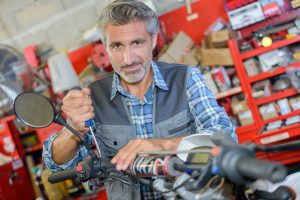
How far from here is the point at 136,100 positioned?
4.64 ft

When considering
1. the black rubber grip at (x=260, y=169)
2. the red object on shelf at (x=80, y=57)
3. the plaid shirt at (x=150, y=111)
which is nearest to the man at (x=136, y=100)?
the plaid shirt at (x=150, y=111)

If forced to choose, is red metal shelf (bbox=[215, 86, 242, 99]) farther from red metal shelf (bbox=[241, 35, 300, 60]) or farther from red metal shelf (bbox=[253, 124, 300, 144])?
red metal shelf (bbox=[253, 124, 300, 144])

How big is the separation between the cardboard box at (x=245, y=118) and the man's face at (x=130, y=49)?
1.53 metres

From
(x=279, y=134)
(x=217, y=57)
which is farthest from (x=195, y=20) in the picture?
(x=279, y=134)

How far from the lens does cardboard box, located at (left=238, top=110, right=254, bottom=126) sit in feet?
8.93

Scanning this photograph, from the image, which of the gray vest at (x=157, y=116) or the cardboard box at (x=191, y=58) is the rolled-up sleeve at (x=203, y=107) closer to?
the gray vest at (x=157, y=116)

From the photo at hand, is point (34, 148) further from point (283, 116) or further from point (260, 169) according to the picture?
point (260, 169)

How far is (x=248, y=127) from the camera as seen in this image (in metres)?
2.71

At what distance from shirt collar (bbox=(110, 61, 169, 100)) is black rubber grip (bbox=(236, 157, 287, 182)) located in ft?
2.81

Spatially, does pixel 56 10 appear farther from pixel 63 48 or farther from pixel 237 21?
pixel 237 21

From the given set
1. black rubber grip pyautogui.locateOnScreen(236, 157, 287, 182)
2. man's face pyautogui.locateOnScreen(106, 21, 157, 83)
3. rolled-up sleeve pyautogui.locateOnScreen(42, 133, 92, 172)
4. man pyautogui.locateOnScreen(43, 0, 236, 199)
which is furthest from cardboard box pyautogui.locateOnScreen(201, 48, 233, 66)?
black rubber grip pyautogui.locateOnScreen(236, 157, 287, 182)

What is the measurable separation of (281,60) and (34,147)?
2173 millimetres

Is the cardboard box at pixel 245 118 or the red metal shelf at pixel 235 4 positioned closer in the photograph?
the red metal shelf at pixel 235 4

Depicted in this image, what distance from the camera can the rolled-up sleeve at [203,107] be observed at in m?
1.21
